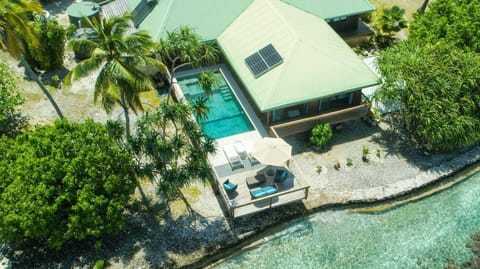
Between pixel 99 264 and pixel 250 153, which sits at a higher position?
pixel 250 153

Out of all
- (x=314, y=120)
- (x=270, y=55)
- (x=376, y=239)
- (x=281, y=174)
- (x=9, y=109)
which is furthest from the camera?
(x=9, y=109)

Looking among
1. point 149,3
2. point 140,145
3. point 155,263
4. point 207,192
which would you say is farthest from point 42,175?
point 149,3

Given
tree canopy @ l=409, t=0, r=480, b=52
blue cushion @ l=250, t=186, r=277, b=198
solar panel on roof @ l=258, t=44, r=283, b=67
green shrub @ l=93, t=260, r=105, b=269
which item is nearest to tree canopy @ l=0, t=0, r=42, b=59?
green shrub @ l=93, t=260, r=105, b=269

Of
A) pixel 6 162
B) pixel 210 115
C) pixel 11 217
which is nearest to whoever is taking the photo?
pixel 11 217

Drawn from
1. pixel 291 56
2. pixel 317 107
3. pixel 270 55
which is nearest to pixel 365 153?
pixel 317 107

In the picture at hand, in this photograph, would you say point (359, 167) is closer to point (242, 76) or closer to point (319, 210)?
point (319, 210)

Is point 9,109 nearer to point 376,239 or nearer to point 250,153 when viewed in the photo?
point 250,153
